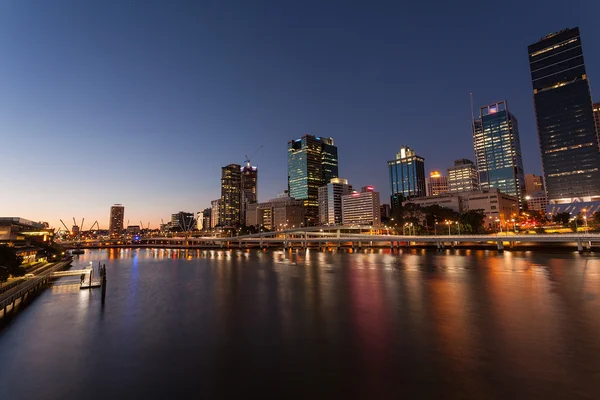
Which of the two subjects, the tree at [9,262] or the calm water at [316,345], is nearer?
the calm water at [316,345]

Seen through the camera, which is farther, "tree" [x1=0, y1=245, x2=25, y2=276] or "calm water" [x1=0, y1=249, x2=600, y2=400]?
"tree" [x1=0, y1=245, x2=25, y2=276]

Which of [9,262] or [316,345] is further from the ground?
[9,262]

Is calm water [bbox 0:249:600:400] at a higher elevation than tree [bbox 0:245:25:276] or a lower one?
lower

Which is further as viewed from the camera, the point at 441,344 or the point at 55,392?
the point at 441,344

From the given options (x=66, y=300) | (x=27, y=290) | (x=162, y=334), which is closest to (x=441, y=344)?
(x=162, y=334)

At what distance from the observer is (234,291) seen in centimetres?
4316

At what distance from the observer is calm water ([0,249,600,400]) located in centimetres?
1510

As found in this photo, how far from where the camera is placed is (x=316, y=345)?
2053 cm

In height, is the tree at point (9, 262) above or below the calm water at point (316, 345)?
above

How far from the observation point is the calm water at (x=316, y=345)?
15.1 m

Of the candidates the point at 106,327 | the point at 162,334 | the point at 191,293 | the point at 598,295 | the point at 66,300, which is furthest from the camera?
the point at 191,293

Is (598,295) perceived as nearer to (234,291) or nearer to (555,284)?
(555,284)

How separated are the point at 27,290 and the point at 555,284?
68744 millimetres

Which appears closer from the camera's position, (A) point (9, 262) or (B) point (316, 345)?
(B) point (316, 345)
